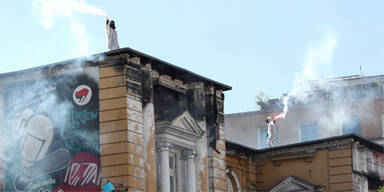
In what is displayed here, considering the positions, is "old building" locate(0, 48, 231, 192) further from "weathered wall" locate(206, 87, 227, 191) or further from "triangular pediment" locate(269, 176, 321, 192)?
→ "triangular pediment" locate(269, 176, 321, 192)

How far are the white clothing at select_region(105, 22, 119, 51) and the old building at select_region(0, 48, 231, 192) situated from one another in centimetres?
121

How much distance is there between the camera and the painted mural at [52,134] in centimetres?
3011

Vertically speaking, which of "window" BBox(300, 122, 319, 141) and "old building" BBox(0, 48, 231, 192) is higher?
"window" BBox(300, 122, 319, 141)

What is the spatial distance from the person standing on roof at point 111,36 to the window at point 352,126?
95.0ft

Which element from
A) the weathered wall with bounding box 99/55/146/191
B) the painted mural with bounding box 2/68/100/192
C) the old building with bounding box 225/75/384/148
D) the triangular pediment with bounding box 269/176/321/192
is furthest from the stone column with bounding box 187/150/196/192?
the old building with bounding box 225/75/384/148

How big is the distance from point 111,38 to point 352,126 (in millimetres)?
29150

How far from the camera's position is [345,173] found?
40.5 metres

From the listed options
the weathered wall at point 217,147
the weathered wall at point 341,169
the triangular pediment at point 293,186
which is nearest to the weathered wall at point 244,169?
the triangular pediment at point 293,186

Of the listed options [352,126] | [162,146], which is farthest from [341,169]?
[352,126]

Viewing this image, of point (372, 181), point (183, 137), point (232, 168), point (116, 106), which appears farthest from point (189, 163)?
point (372, 181)

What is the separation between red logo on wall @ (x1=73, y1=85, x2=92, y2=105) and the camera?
3042 cm

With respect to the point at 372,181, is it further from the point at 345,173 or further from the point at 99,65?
the point at 99,65

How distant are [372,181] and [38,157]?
16.7 meters

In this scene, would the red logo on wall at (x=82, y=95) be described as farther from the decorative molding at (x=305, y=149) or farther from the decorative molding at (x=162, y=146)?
the decorative molding at (x=305, y=149)
